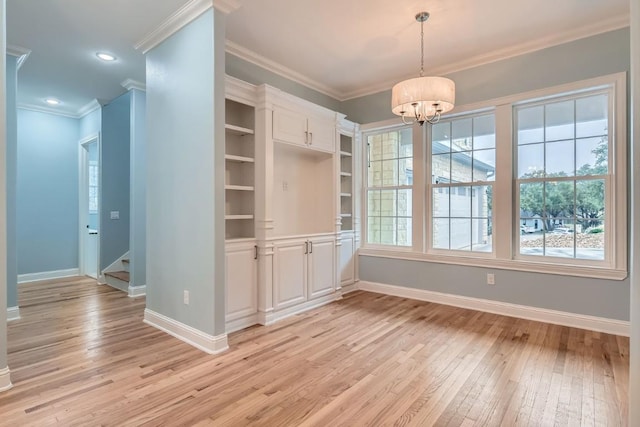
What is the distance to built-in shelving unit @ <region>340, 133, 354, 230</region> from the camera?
4.82m

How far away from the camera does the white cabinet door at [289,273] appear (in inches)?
140

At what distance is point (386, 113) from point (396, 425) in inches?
150

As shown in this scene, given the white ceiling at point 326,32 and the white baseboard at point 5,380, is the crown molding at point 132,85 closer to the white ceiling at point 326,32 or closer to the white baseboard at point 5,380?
the white ceiling at point 326,32

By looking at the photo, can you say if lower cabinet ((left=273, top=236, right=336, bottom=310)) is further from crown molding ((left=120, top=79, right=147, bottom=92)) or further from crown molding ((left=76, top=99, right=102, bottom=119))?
crown molding ((left=76, top=99, right=102, bottom=119))

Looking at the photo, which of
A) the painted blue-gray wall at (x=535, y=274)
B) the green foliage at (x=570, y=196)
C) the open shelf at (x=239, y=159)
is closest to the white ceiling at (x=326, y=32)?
the painted blue-gray wall at (x=535, y=274)

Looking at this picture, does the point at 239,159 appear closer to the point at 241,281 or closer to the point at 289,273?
the point at 241,281

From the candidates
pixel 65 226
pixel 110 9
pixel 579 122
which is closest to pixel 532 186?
pixel 579 122

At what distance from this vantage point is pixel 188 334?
2.95 metres

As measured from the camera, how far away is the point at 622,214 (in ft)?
10.2

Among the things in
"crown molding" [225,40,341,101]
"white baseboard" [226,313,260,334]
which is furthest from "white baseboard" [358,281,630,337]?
"crown molding" [225,40,341,101]

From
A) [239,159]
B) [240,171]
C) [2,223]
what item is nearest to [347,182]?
[240,171]

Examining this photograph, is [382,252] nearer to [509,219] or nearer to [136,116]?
[509,219]

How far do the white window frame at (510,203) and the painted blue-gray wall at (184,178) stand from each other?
2.60 m

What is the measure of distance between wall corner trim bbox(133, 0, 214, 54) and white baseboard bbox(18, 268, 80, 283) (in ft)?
14.0
